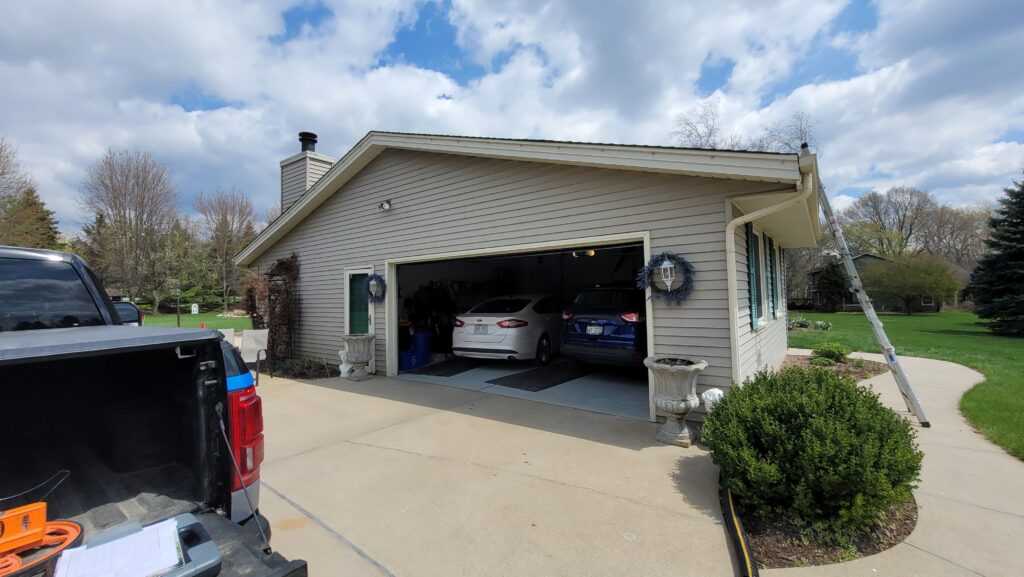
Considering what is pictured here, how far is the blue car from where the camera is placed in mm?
5996

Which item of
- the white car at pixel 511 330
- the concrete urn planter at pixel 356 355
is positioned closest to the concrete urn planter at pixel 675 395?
the white car at pixel 511 330

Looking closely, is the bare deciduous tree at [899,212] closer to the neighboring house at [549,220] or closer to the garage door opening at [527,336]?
the neighboring house at [549,220]

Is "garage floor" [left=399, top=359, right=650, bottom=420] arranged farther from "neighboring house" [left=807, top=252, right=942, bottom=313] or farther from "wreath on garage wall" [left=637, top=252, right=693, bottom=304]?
"neighboring house" [left=807, top=252, right=942, bottom=313]

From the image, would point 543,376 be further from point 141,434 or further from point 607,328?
point 141,434

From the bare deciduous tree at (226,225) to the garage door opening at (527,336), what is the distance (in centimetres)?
2873

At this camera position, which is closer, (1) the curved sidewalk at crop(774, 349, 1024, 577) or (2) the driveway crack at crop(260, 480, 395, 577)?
(1) the curved sidewalk at crop(774, 349, 1024, 577)

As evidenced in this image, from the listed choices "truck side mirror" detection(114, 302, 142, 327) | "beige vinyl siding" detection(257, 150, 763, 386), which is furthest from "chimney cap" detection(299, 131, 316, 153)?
"truck side mirror" detection(114, 302, 142, 327)

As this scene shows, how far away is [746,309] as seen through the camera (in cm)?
544

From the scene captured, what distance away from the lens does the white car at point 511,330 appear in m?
7.68

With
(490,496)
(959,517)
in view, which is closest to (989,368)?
(959,517)

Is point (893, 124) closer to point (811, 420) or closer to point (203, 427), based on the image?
point (811, 420)

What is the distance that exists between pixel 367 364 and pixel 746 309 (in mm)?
6470

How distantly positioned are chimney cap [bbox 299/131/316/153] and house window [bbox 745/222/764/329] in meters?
9.66

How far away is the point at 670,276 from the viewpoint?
4.83 m
